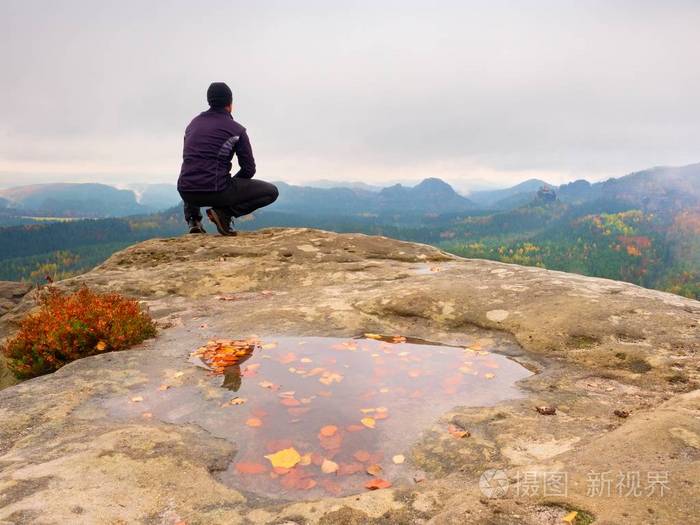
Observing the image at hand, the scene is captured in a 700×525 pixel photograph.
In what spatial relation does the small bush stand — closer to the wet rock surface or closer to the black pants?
the wet rock surface

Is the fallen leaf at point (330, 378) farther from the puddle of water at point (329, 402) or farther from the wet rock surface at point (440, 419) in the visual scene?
the wet rock surface at point (440, 419)

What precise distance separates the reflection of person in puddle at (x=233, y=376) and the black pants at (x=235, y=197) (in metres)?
6.58

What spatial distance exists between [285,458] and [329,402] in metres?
1.10

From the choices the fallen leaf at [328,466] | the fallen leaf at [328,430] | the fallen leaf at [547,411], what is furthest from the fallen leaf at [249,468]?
the fallen leaf at [547,411]

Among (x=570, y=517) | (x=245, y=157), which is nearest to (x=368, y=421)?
(x=570, y=517)

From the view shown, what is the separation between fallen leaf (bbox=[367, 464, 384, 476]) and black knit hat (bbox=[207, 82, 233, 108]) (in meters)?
10.0

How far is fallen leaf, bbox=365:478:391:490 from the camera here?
3.48 metres

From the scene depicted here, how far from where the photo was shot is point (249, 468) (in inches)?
148

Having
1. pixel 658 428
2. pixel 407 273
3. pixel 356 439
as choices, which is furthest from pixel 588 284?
pixel 356 439

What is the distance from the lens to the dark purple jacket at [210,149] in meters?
11.0

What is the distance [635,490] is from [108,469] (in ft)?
12.1

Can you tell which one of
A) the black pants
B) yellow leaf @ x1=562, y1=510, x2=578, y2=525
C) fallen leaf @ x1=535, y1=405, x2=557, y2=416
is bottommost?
fallen leaf @ x1=535, y1=405, x2=557, y2=416

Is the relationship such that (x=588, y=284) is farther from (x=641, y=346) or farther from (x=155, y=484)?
(x=155, y=484)

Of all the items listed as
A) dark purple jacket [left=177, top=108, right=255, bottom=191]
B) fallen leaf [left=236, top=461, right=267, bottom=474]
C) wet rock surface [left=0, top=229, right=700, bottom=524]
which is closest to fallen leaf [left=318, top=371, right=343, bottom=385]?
wet rock surface [left=0, top=229, right=700, bottom=524]
